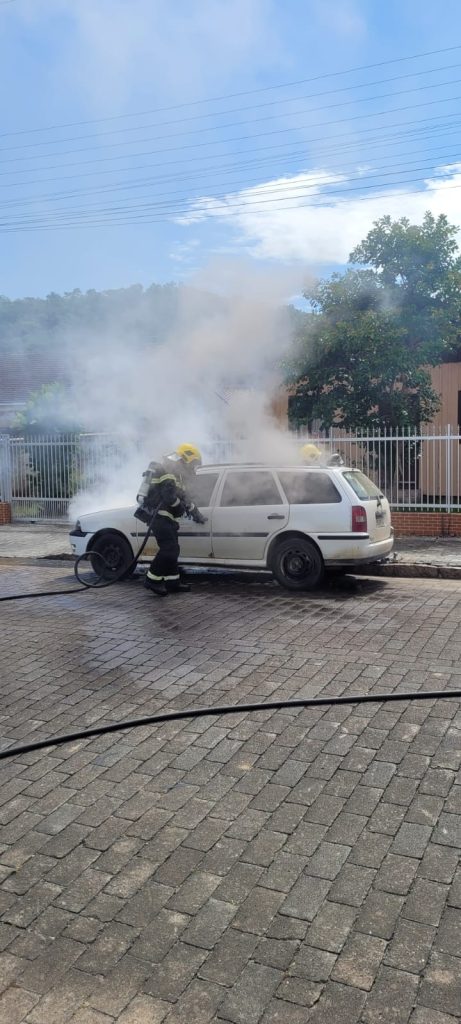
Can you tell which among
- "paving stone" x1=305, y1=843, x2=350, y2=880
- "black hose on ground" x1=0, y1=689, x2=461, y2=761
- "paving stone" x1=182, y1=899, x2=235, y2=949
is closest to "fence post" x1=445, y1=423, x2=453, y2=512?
"black hose on ground" x1=0, y1=689, x2=461, y2=761

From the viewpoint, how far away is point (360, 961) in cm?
251

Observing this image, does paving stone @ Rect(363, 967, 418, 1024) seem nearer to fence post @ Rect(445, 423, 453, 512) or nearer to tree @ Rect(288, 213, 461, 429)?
fence post @ Rect(445, 423, 453, 512)

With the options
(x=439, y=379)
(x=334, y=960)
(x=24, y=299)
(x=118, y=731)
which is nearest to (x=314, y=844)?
(x=334, y=960)

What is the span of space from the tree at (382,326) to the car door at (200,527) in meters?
6.12

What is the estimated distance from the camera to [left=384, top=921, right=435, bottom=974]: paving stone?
97.9 inches

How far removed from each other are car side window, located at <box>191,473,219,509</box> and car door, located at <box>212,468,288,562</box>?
0.40 feet

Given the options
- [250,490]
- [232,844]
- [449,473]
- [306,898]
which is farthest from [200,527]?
[306,898]

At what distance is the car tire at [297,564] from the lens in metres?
8.64

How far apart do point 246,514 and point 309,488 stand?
2.57ft

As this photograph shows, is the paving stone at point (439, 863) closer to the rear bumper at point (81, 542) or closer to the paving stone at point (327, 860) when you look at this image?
the paving stone at point (327, 860)

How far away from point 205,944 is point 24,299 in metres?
28.3

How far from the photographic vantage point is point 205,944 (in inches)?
103

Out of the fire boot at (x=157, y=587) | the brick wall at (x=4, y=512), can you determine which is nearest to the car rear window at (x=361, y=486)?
the fire boot at (x=157, y=587)

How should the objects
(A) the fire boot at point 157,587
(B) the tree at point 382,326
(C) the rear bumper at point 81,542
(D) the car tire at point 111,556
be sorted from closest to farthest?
1. (A) the fire boot at point 157,587
2. (D) the car tire at point 111,556
3. (C) the rear bumper at point 81,542
4. (B) the tree at point 382,326
